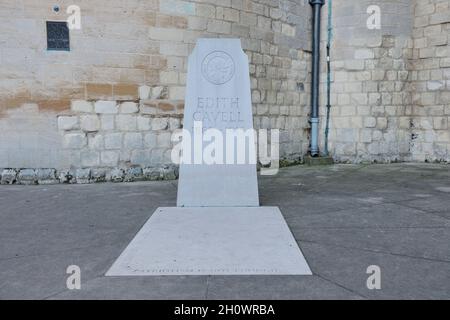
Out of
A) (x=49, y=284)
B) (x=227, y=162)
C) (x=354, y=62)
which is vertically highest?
(x=354, y=62)

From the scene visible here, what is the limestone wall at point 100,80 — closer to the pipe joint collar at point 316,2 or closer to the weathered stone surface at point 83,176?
the weathered stone surface at point 83,176

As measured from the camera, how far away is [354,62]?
7906 millimetres

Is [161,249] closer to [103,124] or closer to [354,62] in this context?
[103,124]

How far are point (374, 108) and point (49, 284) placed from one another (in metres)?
7.15

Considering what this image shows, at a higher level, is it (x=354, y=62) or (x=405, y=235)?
(x=354, y=62)

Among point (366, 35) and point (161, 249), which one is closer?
point (161, 249)

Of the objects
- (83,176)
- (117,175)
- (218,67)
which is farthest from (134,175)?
(218,67)

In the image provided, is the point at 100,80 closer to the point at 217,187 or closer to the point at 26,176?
the point at 26,176

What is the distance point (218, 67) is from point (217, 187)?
124cm

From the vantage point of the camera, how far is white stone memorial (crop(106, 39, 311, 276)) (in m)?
2.90

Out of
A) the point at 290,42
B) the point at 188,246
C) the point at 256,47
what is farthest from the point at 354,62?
the point at 188,246

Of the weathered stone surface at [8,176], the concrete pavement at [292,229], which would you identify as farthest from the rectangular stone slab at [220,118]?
the weathered stone surface at [8,176]

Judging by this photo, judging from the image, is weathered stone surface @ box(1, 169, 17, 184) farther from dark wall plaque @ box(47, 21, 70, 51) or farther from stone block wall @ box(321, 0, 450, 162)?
stone block wall @ box(321, 0, 450, 162)

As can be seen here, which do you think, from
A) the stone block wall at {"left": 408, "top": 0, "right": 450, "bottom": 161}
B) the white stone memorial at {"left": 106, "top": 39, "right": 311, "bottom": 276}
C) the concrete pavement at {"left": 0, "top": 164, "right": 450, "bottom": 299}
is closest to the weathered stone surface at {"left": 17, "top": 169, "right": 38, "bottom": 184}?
the concrete pavement at {"left": 0, "top": 164, "right": 450, "bottom": 299}
